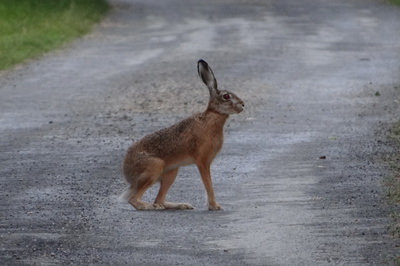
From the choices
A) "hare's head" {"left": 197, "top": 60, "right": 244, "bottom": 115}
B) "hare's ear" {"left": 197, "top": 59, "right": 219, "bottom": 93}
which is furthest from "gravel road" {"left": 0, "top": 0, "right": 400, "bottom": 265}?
"hare's ear" {"left": 197, "top": 59, "right": 219, "bottom": 93}

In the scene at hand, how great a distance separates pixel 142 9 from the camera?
37.5m

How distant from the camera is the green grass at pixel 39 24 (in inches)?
992

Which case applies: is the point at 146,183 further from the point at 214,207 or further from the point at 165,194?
the point at 214,207

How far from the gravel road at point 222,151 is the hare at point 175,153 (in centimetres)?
19

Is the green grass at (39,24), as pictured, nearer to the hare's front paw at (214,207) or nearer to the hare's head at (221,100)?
the hare's head at (221,100)

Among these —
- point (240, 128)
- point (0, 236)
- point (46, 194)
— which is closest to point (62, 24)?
point (240, 128)

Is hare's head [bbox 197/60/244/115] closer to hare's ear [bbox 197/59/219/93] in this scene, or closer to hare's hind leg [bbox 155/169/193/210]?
hare's ear [bbox 197/59/219/93]

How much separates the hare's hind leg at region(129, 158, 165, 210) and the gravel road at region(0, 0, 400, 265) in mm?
150

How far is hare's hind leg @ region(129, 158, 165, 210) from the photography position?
9.90 meters

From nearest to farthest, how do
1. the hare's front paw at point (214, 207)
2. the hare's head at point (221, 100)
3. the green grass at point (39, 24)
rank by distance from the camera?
1. the hare's front paw at point (214, 207)
2. the hare's head at point (221, 100)
3. the green grass at point (39, 24)

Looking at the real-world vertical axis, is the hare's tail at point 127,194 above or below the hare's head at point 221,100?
below

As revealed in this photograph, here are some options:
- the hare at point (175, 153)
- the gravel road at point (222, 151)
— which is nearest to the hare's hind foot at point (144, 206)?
the hare at point (175, 153)

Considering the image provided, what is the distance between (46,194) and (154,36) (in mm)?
18792

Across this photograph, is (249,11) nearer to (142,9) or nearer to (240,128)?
(142,9)
